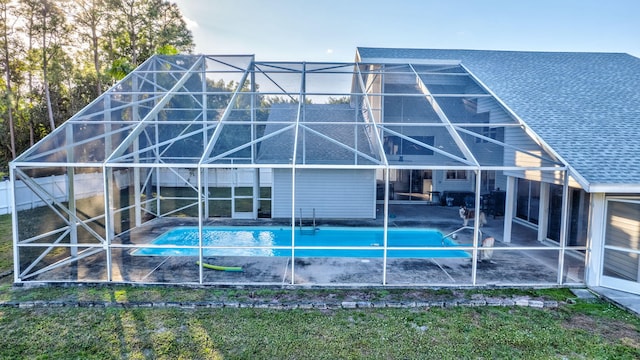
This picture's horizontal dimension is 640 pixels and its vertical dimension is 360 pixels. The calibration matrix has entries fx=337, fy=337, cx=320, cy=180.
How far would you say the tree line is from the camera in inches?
754

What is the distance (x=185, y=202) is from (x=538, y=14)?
19.9 m

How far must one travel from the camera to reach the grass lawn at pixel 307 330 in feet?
16.1

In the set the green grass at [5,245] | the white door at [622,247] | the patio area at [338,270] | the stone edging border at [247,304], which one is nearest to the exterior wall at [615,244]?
the white door at [622,247]

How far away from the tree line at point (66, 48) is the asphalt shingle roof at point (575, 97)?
1508 cm

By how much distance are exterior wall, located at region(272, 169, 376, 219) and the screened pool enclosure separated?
59 mm

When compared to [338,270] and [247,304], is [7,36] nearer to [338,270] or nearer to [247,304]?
[247,304]

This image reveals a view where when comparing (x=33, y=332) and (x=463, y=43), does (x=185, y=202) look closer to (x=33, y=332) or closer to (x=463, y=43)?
(x=33, y=332)

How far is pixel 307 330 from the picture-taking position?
5.49m

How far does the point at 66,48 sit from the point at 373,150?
2097 cm

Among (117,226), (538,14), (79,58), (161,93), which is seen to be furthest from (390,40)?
(79,58)

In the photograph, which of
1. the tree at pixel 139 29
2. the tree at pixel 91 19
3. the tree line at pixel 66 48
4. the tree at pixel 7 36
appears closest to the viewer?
the tree at pixel 7 36

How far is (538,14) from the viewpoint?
1639 centimetres

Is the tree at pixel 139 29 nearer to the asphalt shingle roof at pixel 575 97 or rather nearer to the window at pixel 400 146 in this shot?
the window at pixel 400 146

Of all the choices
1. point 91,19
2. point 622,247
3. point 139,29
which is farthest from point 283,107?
point 91,19
